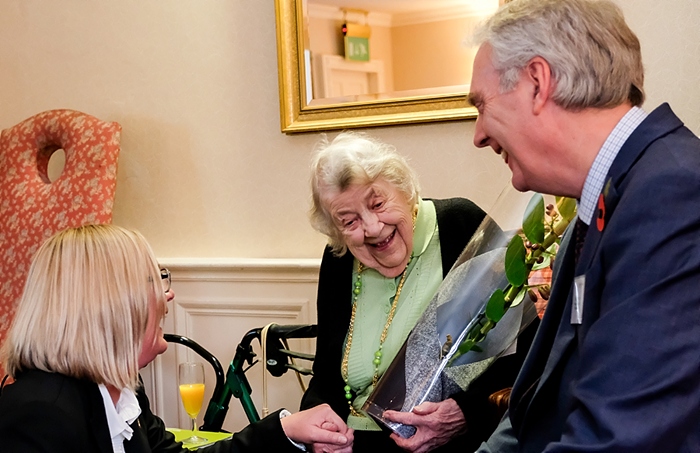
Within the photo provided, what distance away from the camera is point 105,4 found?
354cm

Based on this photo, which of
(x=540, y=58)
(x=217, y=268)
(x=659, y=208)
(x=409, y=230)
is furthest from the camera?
(x=217, y=268)

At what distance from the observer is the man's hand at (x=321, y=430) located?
1.90m

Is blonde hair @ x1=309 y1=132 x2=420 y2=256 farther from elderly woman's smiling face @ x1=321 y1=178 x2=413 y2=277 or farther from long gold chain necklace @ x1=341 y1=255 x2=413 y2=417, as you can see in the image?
long gold chain necklace @ x1=341 y1=255 x2=413 y2=417

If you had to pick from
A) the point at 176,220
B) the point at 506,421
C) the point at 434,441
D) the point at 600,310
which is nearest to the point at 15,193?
the point at 176,220

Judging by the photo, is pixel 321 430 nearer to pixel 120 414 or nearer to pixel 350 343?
pixel 350 343

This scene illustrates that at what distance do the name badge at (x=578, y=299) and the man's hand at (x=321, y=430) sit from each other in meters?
0.89

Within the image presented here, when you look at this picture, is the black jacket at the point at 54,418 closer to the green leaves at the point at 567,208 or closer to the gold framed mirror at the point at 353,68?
the green leaves at the point at 567,208

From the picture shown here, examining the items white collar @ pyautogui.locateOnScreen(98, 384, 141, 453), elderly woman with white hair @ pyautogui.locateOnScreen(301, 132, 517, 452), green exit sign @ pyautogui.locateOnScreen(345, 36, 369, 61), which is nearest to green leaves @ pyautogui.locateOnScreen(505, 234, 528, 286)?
elderly woman with white hair @ pyautogui.locateOnScreen(301, 132, 517, 452)

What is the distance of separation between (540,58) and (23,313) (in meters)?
1.08

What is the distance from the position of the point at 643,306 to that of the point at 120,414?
43.1 inches

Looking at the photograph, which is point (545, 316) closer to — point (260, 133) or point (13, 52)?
point (260, 133)

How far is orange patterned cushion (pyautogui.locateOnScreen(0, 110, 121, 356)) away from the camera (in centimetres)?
313

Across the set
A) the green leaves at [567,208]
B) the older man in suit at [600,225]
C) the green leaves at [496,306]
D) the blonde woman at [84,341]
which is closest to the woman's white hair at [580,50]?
the older man in suit at [600,225]

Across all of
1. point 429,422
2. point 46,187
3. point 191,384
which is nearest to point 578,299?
point 429,422
